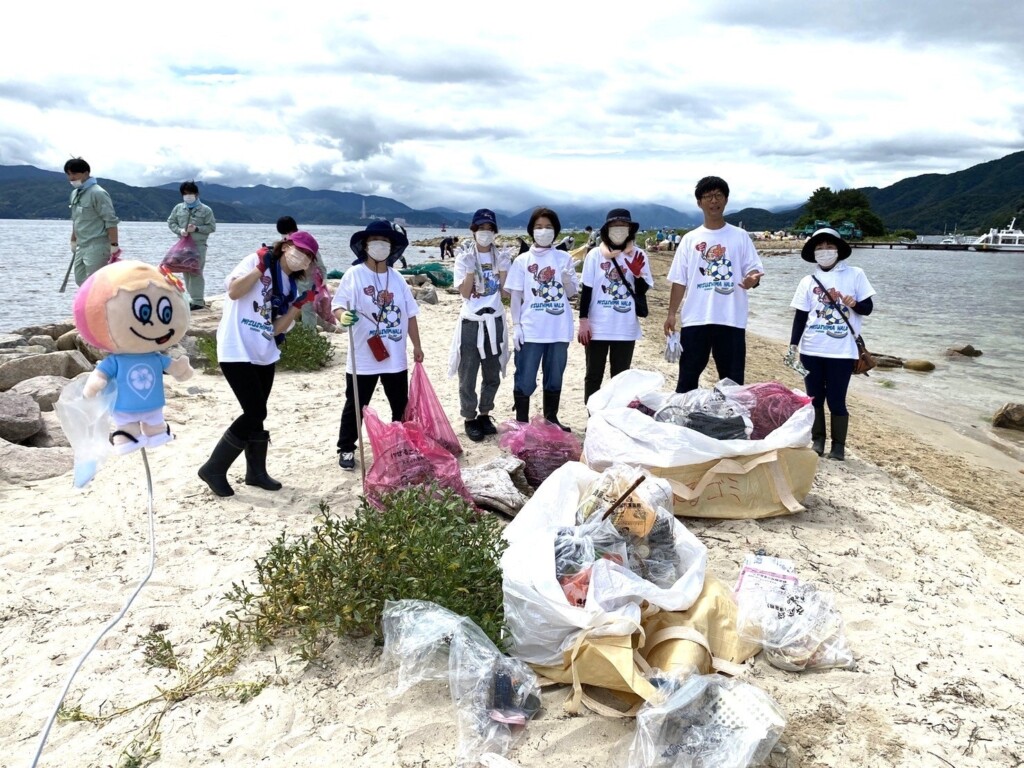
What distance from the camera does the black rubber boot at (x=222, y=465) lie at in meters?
4.32

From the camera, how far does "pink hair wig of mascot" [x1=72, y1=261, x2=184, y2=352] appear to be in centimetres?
237

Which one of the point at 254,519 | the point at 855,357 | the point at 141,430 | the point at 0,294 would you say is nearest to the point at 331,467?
the point at 254,519

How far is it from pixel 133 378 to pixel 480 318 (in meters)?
3.12

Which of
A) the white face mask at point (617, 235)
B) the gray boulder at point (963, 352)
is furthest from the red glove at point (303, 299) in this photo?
the gray boulder at point (963, 352)

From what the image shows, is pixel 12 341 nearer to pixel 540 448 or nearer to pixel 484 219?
pixel 484 219

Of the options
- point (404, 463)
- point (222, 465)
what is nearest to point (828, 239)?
point (404, 463)

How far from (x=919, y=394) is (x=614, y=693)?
952cm

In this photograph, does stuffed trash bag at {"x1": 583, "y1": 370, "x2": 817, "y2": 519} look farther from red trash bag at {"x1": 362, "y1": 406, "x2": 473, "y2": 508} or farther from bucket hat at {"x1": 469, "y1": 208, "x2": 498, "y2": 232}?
bucket hat at {"x1": 469, "y1": 208, "x2": 498, "y2": 232}

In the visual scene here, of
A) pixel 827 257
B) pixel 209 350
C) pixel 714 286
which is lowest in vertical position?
pixel 209 350

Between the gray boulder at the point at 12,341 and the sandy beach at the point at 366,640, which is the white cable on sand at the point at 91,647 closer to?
the sandy beach at the point at 366,640

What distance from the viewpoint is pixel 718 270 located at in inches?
200

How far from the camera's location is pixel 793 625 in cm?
290

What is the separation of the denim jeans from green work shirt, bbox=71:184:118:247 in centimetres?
475

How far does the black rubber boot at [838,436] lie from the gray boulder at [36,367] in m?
7.51
